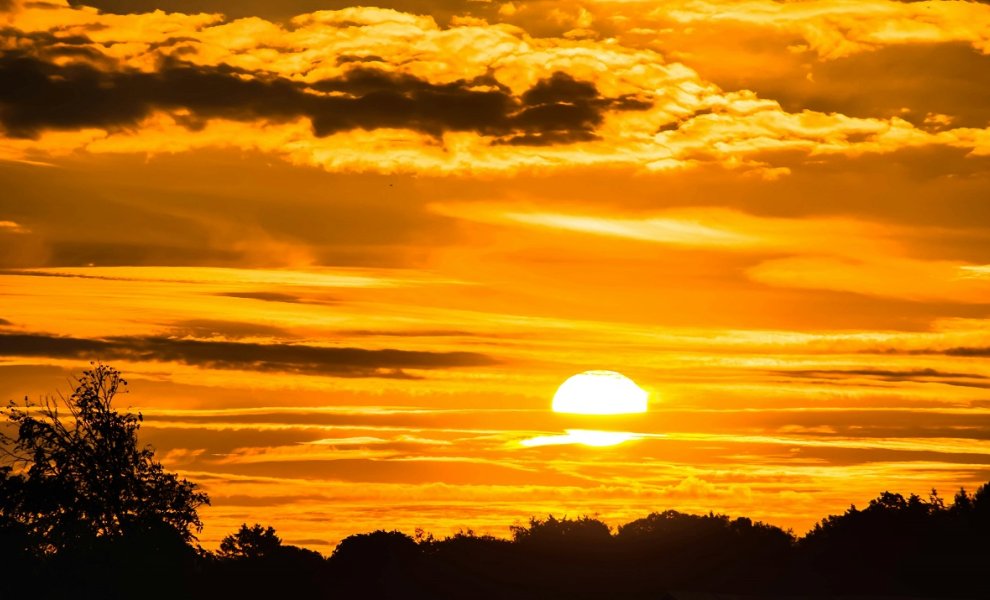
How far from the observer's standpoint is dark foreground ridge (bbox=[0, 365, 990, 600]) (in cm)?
8412

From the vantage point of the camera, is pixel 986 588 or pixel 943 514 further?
pixel 943 514

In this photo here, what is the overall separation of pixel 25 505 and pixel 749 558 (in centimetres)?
7960

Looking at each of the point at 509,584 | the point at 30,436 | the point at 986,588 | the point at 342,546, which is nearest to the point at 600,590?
the point at 509,584

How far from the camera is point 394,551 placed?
458ft

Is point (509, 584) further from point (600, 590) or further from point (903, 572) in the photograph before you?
point (903, 572)

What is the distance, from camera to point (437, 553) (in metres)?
143

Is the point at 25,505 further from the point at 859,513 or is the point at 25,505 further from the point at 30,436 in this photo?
the point at 859,513

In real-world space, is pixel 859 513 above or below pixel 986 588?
above

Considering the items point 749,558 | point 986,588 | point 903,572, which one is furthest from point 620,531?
point 986,588

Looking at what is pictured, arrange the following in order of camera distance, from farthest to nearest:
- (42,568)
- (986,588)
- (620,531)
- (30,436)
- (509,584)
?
(620,531) → (509,584) → (986,588) → (42,568) → (30,436)

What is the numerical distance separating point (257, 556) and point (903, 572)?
58938mm

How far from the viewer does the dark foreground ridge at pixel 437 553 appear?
84125mm

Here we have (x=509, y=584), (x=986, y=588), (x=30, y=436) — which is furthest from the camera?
(x=509, y=584)

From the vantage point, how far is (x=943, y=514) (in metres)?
134
